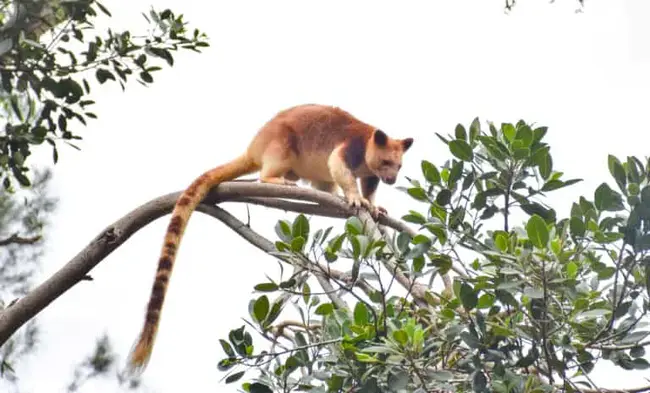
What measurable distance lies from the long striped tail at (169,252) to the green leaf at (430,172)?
4.96 ft

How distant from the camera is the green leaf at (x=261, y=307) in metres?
3.09

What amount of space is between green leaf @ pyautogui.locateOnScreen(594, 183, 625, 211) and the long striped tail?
198 cm

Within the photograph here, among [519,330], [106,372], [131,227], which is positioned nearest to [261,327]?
[519,330]

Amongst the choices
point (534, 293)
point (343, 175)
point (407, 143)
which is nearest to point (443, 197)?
point (534, 293)

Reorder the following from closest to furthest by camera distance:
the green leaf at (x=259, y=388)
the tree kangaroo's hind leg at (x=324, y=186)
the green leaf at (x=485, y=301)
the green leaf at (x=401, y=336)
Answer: the green leaf at (x=401, y=336), the green leaf at (x=485, y=301), the green leaf at (x=259, y=388), the tree kangaroo's hind leg at (x=324, y=186)

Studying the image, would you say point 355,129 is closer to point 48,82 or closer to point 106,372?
point 106,372

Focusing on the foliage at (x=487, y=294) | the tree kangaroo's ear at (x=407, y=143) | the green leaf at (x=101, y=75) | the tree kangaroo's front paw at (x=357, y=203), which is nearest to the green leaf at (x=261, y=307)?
the foliage at (x=487, y=294)

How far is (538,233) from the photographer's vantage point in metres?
2.70

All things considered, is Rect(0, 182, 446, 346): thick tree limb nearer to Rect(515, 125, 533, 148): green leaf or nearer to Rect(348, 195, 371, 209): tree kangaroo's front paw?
Rect(348, 195, 371, 209): tree kangaroo's front paw

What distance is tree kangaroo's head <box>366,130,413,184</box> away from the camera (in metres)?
6.35

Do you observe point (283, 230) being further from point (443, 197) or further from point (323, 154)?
point (323, 154)

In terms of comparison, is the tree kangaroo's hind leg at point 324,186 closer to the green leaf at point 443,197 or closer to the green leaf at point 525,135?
the green leaf at point 443,197

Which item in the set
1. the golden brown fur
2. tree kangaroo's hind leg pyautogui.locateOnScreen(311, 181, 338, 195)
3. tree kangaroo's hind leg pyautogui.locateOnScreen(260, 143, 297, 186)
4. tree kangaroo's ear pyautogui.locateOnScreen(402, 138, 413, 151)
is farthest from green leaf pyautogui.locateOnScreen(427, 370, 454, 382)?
tree kangaroo's ear pyautogui.locateOnScreen(402, 138, 413, 151)

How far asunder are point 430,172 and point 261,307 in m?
0.70
